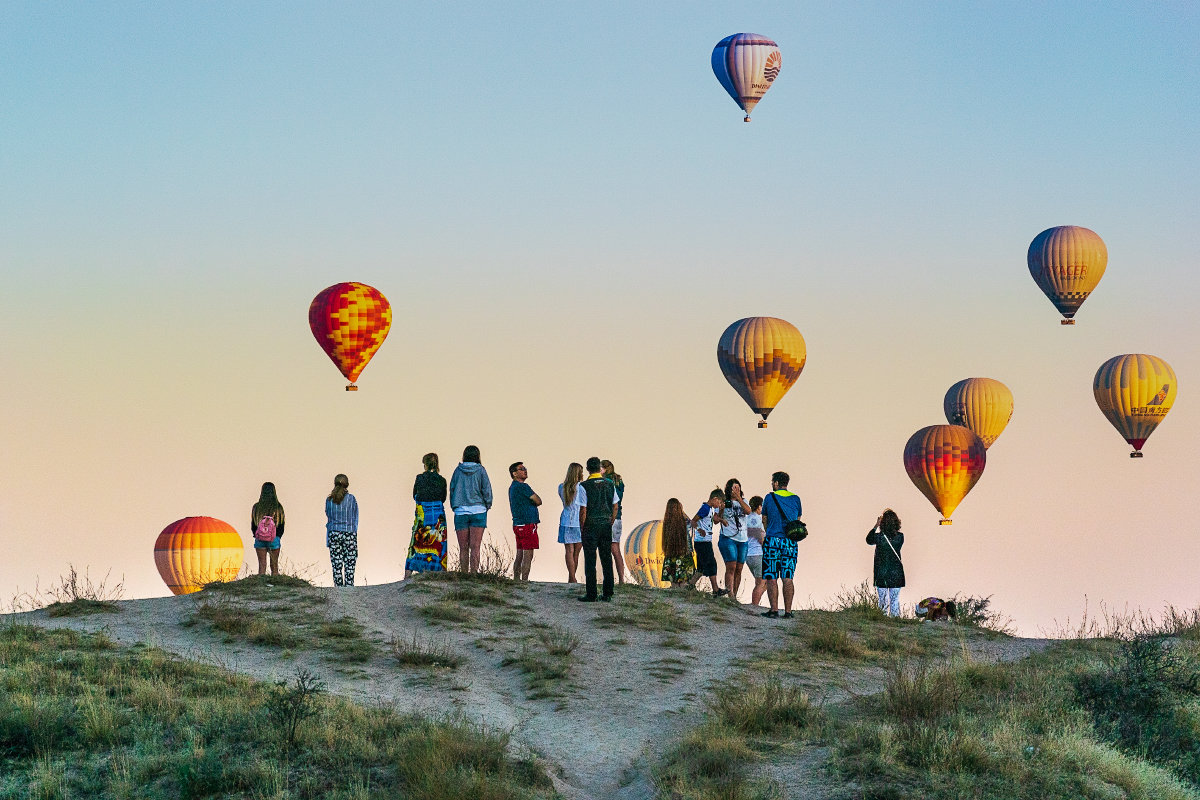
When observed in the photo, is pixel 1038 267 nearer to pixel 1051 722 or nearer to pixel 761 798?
pixel 1051 722

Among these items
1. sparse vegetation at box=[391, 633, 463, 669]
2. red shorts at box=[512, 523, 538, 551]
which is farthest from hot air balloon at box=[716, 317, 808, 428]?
sparse vegetation at box=[391, 633, 463, 669]

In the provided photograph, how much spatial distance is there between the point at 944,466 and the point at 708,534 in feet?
69.9

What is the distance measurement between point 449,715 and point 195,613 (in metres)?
7.88

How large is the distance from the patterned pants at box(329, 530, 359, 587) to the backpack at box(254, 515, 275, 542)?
1.07 meters

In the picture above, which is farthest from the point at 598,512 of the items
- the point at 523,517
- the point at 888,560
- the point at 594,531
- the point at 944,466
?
the point at 944,466

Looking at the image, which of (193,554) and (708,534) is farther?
(193,554)

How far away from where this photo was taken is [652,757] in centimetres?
1484

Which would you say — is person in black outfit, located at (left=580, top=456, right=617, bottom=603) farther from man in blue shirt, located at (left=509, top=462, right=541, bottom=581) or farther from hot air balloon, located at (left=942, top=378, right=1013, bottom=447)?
hot air balloon, located at (left=942, top=378, right=1013, bottom=447)

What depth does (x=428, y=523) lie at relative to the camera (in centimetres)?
2442

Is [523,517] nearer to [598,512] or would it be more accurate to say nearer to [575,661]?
[598,512]

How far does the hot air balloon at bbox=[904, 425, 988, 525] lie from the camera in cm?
4462

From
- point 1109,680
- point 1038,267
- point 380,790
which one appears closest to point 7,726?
point 380,790

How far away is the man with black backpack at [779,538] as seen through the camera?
74.3 feet

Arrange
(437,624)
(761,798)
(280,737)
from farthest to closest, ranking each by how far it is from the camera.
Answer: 1. (437,624)
2. (280,737)
3. (761,798)
